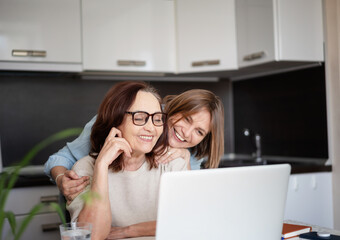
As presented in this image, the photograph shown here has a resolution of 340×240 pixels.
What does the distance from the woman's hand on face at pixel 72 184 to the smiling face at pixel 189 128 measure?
1.21ft

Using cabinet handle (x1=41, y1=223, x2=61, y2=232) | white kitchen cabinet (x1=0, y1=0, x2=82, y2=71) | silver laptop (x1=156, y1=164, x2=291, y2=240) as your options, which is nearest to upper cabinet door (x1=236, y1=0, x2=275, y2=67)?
white kitchen cabinet (x1=0, y1=0, x2=82, y2=71)

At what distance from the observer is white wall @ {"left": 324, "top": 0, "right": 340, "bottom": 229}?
2.54m

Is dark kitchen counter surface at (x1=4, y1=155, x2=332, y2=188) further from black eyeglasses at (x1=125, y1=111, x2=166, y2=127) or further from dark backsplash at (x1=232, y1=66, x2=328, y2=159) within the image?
black eyeglasses at (x1=125, y1=111, x2=166, y2=127)

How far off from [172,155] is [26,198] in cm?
111

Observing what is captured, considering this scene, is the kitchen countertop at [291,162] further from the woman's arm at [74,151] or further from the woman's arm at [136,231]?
the woman's arm at [136,231]

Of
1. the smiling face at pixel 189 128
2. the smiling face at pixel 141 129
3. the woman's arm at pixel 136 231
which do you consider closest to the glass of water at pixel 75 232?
the woman's arm at pixel 136 231

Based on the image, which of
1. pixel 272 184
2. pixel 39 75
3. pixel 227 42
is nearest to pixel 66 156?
pixel 272 184

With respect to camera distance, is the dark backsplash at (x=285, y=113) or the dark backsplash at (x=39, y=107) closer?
the dark backsplash at (x=285, y=113)

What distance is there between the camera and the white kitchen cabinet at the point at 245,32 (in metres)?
2.54

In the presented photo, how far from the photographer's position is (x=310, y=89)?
275 centimetres

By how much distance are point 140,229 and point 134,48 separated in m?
1.69

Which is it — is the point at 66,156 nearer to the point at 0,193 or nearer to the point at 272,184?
the point at 272,184

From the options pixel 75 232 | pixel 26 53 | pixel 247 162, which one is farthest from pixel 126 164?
pixel 247 162

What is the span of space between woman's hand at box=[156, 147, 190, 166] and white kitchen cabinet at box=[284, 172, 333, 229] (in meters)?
1.11
